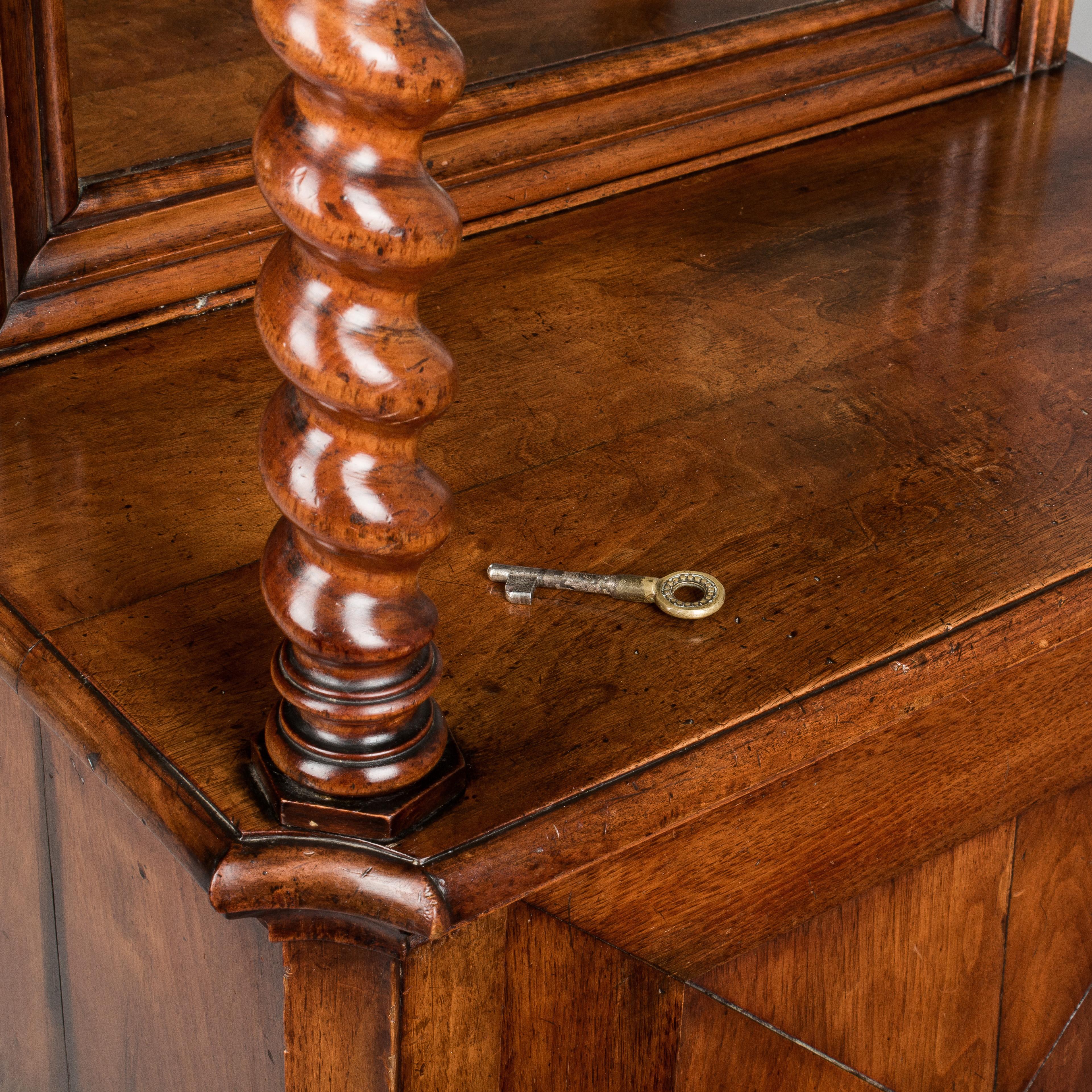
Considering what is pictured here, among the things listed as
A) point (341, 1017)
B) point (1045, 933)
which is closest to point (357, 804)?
point (341, 1017)

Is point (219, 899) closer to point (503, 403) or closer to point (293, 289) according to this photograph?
point (293, 289)

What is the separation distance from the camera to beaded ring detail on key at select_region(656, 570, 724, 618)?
65 cm

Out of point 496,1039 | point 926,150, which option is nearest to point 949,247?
point 926,150

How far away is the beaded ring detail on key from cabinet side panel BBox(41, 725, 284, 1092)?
0.71ft

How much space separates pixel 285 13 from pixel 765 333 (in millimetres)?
488

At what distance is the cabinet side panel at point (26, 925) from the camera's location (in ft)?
2.51

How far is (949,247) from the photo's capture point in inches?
36.4

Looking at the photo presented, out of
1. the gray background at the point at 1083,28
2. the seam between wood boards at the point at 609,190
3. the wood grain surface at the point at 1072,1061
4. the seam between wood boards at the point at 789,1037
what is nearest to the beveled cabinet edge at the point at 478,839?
the seam between wood boards at the point at 789,1037

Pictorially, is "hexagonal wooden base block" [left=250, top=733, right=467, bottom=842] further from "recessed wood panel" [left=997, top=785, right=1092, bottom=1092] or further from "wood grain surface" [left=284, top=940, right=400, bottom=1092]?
"recessed wood panel" [left=997, top=785, right=1092, bottom=1092]

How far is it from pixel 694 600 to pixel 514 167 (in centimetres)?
38

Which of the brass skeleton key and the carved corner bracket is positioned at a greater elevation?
the brass skeleton key

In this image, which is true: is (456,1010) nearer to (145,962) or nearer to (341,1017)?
(341,1017)

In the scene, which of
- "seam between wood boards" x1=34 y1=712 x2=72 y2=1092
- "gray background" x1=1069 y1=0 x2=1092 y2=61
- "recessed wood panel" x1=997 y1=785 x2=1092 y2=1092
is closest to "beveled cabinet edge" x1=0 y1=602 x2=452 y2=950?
"seam between wood boards" x1=34 y1=712 x2=72 y2=1092

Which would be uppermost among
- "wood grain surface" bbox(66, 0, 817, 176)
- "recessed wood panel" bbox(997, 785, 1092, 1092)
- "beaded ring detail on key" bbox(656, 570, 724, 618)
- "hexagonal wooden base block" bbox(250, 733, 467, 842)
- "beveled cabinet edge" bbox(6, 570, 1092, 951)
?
"wood grain surface" bbox(66, 0, 817, 176)
